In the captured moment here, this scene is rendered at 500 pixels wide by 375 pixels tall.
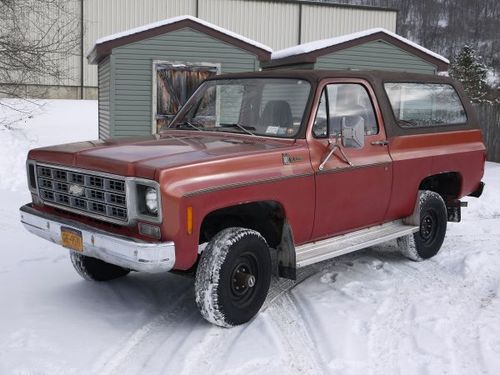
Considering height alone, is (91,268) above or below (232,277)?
below

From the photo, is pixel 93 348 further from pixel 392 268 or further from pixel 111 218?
pixel 392 268

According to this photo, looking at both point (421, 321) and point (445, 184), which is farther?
point (445, 184)

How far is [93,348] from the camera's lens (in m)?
4.11

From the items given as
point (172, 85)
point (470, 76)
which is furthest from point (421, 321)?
point (470, 76)

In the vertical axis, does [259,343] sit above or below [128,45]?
below

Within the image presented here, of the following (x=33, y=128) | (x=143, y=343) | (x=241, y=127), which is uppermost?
(x=241, y=127)

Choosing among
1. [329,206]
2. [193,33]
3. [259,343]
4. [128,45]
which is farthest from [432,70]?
[259,343]

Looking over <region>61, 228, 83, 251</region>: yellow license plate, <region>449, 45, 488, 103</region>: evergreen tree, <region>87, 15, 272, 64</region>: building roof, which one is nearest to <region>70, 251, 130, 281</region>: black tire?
<region>61, 228, 83, 251</region>: yellow license plate

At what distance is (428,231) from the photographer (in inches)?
255

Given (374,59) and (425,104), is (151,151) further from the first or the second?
(374,59)

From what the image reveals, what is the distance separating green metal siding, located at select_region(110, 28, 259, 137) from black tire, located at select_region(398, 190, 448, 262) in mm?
8725

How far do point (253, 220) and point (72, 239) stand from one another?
1.44 meters

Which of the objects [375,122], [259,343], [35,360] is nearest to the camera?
[35,360]

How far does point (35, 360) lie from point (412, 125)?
4099 millimetres
